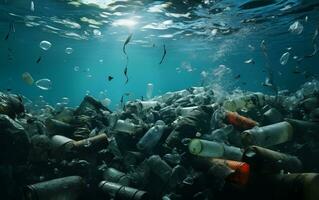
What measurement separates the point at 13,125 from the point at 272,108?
554cm

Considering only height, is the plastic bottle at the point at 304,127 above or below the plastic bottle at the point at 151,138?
above

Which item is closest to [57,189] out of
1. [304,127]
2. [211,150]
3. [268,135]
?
[211,150]

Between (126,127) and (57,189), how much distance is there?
2.57 meters

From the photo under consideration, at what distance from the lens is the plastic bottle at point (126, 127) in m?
6.82

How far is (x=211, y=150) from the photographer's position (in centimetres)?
523

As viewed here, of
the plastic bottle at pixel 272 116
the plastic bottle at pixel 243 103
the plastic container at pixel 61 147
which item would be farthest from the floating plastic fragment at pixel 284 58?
the plastic container at pixel 61 147

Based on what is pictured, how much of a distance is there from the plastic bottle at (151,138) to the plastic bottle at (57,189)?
150cm

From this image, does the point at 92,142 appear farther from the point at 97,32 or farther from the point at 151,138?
the point at 97,32

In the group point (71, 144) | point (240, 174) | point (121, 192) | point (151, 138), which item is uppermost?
point (240, 174)

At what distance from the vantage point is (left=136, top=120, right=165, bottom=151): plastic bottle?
6191 millimetres

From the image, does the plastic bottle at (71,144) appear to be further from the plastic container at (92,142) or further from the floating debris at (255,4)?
the floating debris at (255,4)

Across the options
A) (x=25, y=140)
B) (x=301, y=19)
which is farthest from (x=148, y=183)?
(x=301, y=19)

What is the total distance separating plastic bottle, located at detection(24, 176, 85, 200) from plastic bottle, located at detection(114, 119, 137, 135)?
1.93 meters

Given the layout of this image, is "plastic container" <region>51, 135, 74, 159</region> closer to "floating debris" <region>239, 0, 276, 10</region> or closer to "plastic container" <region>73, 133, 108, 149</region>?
"plastic container" <region>73, 133, 108, 149</region>
